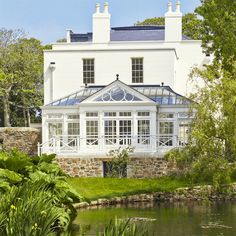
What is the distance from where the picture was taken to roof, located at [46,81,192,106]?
33.7m

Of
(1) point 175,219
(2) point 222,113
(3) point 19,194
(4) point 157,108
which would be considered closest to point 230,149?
(2) point 222,113

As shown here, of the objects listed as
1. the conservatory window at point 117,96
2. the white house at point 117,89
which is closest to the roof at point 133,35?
the white house at point 117,89

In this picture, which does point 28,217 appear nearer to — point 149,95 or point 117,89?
point 117,89

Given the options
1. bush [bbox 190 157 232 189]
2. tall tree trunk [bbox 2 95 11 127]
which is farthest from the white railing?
tall tree trunk [bbox 2 95 11 127]

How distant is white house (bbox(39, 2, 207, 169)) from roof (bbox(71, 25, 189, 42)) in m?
0.06

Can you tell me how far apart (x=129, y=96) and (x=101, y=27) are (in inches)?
332

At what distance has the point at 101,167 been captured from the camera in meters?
31.1

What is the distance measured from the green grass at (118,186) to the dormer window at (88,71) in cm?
1054

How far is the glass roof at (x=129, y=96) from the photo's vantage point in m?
33.2

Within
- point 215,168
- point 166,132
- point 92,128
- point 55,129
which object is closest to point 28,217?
point 215,168

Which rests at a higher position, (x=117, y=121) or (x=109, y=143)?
(x=117, y=121)

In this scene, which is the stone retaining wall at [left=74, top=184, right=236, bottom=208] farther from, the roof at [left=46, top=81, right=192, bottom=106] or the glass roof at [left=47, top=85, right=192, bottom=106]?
the roof at [left=46, top=81, right=192, bottom=106]

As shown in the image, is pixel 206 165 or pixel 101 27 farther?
pixel 101 27

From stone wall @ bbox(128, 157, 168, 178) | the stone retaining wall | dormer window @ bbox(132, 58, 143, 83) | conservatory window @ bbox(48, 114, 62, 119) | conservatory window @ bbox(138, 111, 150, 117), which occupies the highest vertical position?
dormer window @ bbox(132, 58, 143, 83)
